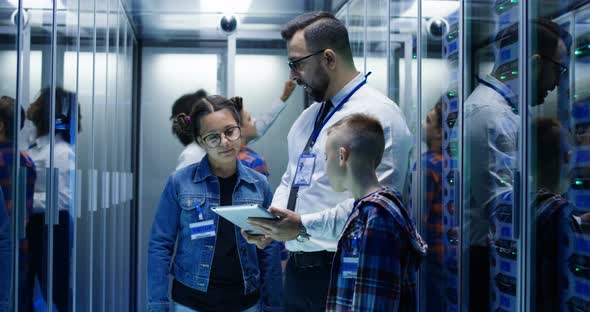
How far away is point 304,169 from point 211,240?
2.00 feet

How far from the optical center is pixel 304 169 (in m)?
2.62

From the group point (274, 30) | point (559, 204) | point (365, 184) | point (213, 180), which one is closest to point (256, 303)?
point (213, 180)

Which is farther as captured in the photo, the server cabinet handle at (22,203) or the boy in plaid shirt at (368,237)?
the server cabinet handle at (22,203)

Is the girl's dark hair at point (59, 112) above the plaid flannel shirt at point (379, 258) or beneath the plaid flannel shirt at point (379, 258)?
above

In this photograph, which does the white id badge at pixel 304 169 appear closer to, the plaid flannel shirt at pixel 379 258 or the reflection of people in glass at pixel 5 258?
the plaid flannel shirt at pixel 379 258

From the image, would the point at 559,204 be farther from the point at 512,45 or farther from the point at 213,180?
the point at 213,180

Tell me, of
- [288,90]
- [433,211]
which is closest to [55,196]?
[433,211]

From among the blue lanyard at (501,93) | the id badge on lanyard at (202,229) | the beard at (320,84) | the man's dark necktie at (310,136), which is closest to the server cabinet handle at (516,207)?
the blue lanyard at (501,93)

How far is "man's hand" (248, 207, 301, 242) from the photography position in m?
2.45

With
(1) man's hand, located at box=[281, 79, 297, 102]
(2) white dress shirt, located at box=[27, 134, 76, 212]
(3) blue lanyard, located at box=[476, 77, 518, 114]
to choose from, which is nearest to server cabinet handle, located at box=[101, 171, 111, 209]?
(2) white dress shirt, located at box=[27, 134, 76, 212]

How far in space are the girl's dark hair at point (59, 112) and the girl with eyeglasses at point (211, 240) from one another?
0.56m

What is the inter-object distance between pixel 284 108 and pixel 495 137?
3.80 meters

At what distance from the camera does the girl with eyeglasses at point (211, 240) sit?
114 inches

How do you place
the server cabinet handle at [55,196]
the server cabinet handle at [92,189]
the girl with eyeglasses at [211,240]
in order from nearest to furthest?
the server cabinet handle at [55,196] < the girl with eyeglasses at [211,240] < the server cabinet handle at [92,189]
